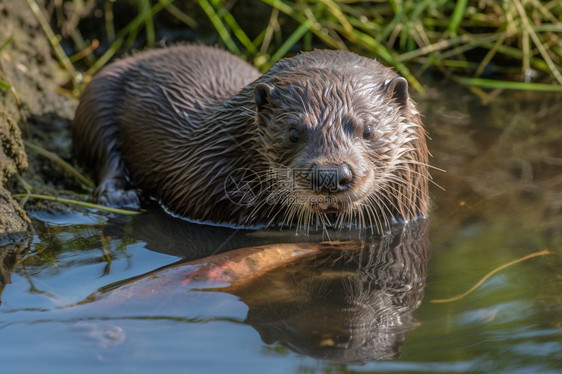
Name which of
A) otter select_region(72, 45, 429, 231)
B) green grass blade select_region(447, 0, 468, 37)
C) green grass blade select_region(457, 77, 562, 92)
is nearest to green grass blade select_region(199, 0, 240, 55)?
otter select_region(72, 45, 429, 231)

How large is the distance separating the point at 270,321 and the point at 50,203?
5.27 feet

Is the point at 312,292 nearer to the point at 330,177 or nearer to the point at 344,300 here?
the point at 344,300

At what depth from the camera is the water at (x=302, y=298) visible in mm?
2371

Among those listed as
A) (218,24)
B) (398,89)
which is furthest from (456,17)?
(398,89)

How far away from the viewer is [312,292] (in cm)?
286

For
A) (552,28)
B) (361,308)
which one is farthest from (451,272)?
(552,28)

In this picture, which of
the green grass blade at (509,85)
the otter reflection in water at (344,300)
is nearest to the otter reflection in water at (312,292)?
the otter reflection in water at (344,300)

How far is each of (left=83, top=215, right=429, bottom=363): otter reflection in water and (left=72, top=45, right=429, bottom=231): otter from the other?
24 centimetres

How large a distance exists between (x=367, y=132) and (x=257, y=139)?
511 millimetres

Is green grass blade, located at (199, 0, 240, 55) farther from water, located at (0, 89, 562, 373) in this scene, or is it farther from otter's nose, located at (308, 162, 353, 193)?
otter's nose, located at (308, 162, 353, 193)

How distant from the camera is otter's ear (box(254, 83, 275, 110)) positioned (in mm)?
3270

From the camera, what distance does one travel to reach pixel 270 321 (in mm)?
2619

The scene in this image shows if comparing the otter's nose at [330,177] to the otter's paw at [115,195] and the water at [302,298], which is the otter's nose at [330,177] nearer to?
the water at [302,298]

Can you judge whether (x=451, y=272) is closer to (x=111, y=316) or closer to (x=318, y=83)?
(x=318, y=83)
